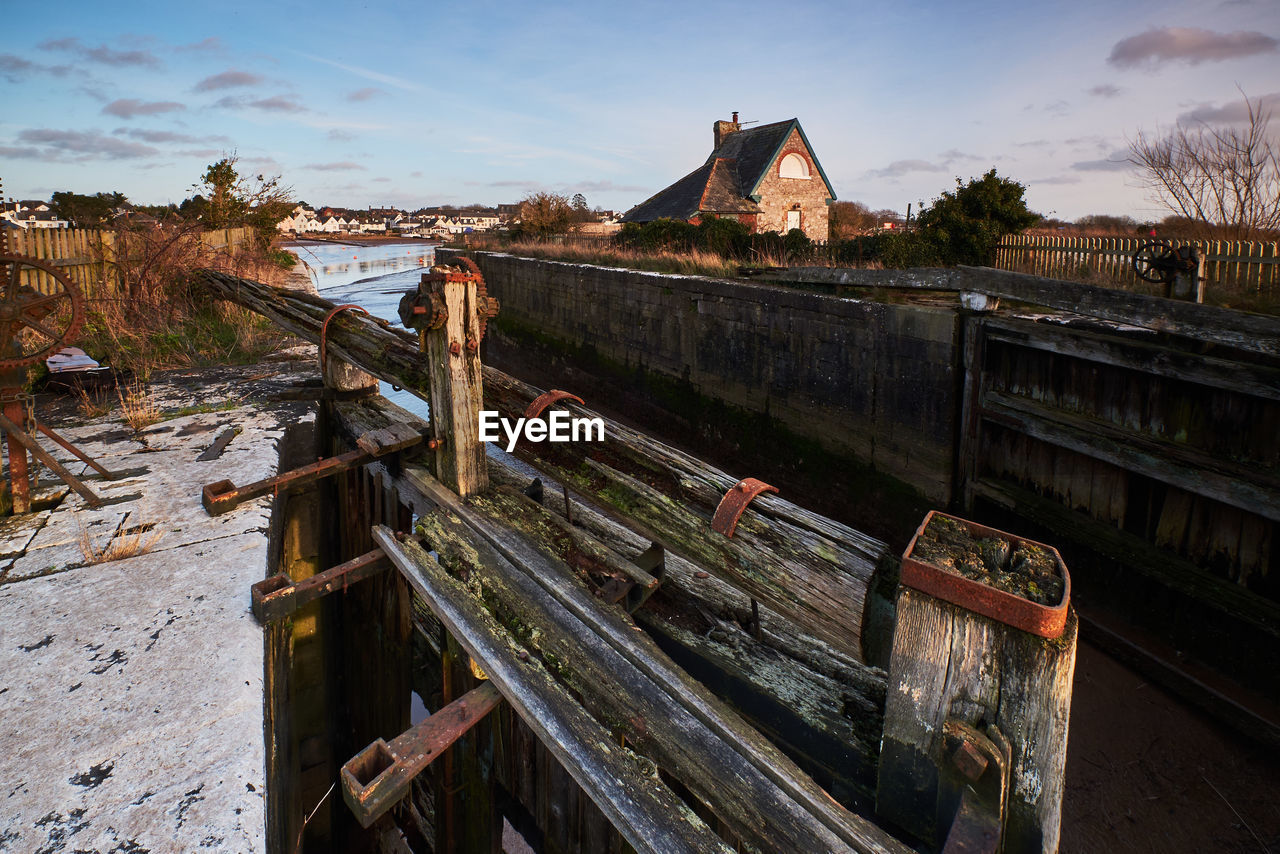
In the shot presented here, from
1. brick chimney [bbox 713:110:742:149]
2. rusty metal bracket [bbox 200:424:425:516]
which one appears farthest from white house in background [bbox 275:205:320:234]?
rusty metal bracket [bbox 200:424:425:516]

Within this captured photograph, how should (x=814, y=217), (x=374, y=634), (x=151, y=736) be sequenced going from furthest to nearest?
(x=814, y=217)
(x=374, y=634)
(x=151, y=736)

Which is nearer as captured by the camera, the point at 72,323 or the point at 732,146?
the point at 72,323

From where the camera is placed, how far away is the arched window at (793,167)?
93.6 ft

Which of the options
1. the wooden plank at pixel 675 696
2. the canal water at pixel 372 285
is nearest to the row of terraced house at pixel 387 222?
the canal water at pixel 372 285

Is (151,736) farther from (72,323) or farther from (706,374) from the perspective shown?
(706,374)

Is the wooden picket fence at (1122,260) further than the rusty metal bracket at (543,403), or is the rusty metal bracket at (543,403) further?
the wooden picket fence at (1122,260)

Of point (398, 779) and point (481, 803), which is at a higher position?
point (398, 779)

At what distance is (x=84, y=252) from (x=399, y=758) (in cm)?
1205

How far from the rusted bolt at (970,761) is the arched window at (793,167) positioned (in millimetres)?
29615

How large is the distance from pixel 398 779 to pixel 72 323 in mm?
3869

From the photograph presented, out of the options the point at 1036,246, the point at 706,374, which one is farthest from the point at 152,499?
the point at 1036,246

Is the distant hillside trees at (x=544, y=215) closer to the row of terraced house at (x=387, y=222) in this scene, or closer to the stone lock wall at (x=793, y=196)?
the stone lock wall at (x=793, y=196)

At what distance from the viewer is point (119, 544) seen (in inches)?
137

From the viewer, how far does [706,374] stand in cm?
1141
